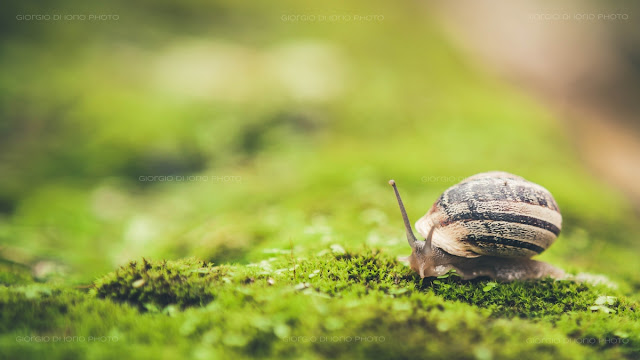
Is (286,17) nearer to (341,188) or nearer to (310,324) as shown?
(341,188)

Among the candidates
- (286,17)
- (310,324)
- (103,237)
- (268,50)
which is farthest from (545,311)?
(286,17)

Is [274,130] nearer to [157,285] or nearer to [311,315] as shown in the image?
[157,285]

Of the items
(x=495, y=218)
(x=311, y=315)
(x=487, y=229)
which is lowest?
(x=311, y=315)

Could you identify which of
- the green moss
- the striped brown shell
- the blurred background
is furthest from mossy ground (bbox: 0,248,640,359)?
the blurred background

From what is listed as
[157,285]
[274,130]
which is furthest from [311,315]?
[274,130]

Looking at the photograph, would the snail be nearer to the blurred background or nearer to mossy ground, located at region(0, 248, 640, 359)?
mossy ground, located at region(0, 248, 640, 359)

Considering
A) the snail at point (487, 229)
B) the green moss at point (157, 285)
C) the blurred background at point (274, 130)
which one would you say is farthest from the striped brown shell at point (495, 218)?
the green moss at point (157, 285)
